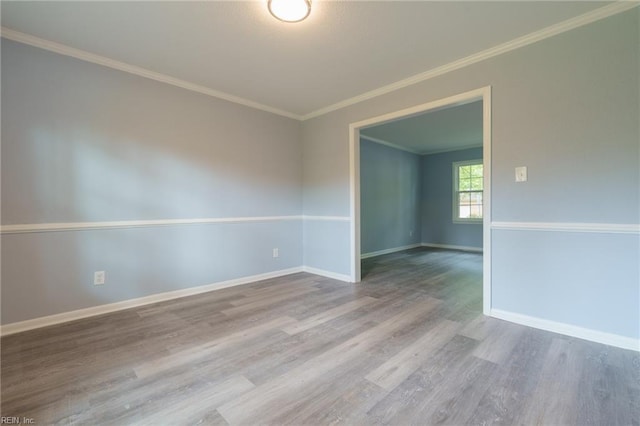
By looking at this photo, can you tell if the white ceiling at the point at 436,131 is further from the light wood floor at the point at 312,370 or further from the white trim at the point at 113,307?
the white trim at the point at 113,307

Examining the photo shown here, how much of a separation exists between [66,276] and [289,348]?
2.14 metres

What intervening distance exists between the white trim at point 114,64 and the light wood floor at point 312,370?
2391 mm

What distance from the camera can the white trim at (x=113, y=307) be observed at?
2.30m

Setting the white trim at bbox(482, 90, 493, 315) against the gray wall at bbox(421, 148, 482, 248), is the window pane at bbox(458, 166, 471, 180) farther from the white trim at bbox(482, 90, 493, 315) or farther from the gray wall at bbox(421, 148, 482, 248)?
the white trim at bbox(482, 90, 493, 315)

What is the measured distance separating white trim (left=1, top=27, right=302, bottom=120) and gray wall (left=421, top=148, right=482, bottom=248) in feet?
16.9

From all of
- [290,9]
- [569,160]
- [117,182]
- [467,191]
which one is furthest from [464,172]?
[117,182]

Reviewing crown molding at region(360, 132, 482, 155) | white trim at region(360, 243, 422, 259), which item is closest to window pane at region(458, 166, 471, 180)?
crown molding at region(360, 132, 482, 155)

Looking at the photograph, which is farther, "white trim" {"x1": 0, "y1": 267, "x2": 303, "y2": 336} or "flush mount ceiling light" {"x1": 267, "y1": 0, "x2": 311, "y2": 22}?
"white trim" {"x1": 0, "y1": 267, "x2": 303, "y2": 336}

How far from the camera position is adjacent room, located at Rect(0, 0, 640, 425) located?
159 cm

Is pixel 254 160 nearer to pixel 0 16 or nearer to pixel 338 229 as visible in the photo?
pixel 338 229

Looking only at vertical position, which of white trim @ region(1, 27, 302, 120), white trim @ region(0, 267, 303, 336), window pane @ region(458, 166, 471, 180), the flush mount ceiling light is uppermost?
white trim @ region(1, 27, 302, 120)

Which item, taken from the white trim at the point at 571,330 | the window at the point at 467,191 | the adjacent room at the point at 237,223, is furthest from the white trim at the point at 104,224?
the window at the point at 467,191

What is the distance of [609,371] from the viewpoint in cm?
173

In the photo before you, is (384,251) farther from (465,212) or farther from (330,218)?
(330,218)
